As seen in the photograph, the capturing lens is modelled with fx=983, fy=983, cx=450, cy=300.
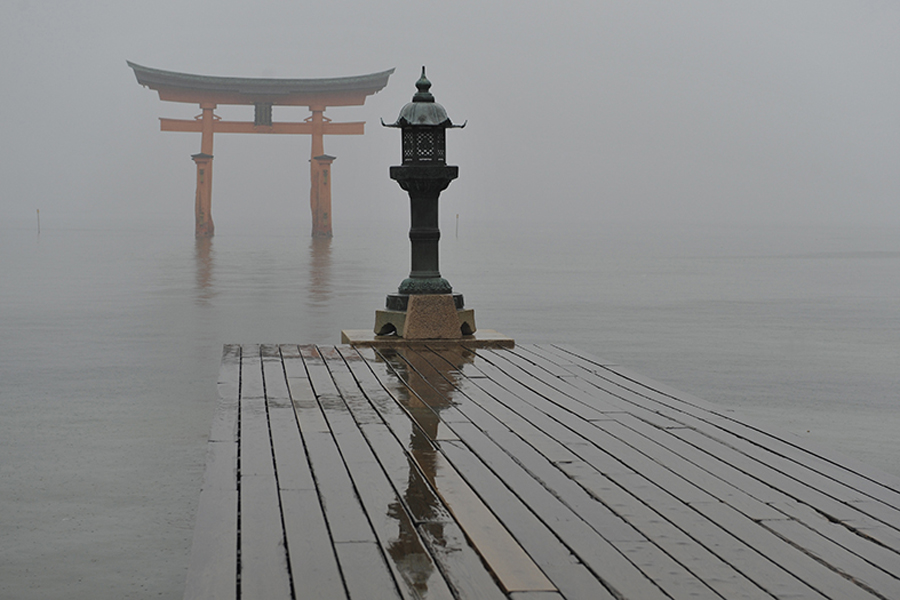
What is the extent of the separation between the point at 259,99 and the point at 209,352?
102 feet

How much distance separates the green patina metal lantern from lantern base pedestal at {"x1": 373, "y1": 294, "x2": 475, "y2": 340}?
0.28ft

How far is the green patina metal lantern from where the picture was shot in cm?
765

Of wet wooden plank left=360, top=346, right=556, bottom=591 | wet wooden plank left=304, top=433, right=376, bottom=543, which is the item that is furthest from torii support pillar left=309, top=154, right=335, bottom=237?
wet wooden plank left=360, top=346, right=556, bottom=591

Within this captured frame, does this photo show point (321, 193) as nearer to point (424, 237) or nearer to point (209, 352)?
point (209, 352)

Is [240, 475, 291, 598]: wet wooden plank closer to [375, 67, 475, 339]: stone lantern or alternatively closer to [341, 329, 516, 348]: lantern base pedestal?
[341, 329, 516, 348]: lantern base pedestal

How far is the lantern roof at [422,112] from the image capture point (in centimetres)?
768

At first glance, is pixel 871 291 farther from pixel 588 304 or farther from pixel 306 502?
pixel 306 502

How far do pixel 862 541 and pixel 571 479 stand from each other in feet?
3.30

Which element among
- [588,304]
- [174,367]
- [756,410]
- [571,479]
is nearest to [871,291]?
[588,304]

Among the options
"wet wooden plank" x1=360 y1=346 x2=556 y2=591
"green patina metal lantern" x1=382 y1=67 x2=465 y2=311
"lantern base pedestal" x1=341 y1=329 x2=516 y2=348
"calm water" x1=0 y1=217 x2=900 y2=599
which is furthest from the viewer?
"green patina metal lantern" x1=382 y1=67 x2=465 y2=311

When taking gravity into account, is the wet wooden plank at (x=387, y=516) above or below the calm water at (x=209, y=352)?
above

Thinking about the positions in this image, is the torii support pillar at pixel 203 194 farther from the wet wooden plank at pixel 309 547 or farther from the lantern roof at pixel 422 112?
the wet wooden plank at pixel 309 547

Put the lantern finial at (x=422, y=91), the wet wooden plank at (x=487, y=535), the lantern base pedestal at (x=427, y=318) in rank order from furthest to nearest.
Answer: the lantern finial at (x=422, y=91)
the lantern base pedestal at (x=427, y=318)
the wet wooden plank at (x=487, y=535)

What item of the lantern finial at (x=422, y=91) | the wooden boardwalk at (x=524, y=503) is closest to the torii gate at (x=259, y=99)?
the lantern finial at (x=422, y=91)
